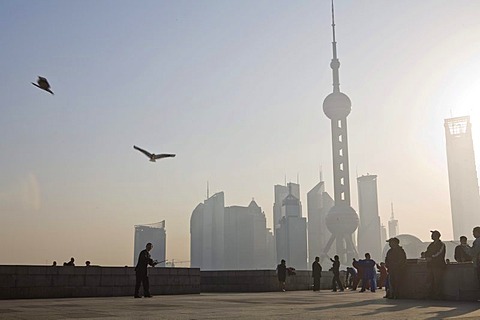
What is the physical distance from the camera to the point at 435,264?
16.3 meters

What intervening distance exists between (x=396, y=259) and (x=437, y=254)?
52.8 inches

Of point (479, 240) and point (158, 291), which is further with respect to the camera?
point (158, 291)

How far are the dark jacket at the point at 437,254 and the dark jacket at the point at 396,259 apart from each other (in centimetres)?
101

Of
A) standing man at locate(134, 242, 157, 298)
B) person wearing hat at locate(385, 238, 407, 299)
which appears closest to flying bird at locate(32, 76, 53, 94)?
standing man at locate(134, 242, 157, 298)

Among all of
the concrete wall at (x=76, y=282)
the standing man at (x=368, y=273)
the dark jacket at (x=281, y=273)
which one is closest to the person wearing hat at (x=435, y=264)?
the standing man at (x=368, y=273)

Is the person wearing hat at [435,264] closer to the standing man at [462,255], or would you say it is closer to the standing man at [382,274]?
the standing man at [462,255]

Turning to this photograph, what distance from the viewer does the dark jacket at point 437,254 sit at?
16.2 m

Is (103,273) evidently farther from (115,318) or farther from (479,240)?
(479,240)

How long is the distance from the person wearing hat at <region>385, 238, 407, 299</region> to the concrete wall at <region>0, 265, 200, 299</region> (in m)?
8.64

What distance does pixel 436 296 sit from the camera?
1633cm

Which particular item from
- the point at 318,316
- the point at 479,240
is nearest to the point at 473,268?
the point at 479,240

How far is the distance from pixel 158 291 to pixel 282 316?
477 inches

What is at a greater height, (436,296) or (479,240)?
(479,240)

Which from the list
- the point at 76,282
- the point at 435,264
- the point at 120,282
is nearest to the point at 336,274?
the point at 120,282
